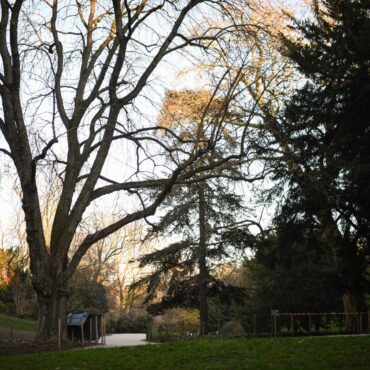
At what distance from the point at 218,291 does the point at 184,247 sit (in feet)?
9.76

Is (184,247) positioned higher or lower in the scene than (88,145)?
lower

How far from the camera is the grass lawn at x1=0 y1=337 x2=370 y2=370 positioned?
1120 centimetres

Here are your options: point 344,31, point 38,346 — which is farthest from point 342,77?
point 38,346

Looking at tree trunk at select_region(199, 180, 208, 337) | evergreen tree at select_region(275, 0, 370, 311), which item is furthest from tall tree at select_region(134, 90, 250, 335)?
evergreen tree at select_region(275, 0, 370, 311)

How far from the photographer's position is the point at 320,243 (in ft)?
73.0

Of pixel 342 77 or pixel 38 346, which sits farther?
pixel 342 77

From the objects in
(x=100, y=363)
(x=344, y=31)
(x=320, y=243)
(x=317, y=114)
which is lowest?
(x=100, y=363)

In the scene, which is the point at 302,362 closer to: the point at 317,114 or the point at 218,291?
the point at 317,114

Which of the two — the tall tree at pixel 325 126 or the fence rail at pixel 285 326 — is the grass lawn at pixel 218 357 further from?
the fence rail at pixel 285 326

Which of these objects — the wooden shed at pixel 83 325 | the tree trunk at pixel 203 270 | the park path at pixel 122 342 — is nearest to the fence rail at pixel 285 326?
the park path at pixel 122 342

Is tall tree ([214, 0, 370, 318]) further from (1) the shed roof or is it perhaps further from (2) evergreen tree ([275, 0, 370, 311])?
(1) the shed roof

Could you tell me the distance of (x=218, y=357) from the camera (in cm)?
1264

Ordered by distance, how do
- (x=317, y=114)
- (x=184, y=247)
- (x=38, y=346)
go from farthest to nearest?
(x=184, y=247), (x=317, y=114), (x=38, y=346)

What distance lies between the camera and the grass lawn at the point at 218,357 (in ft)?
36.8
